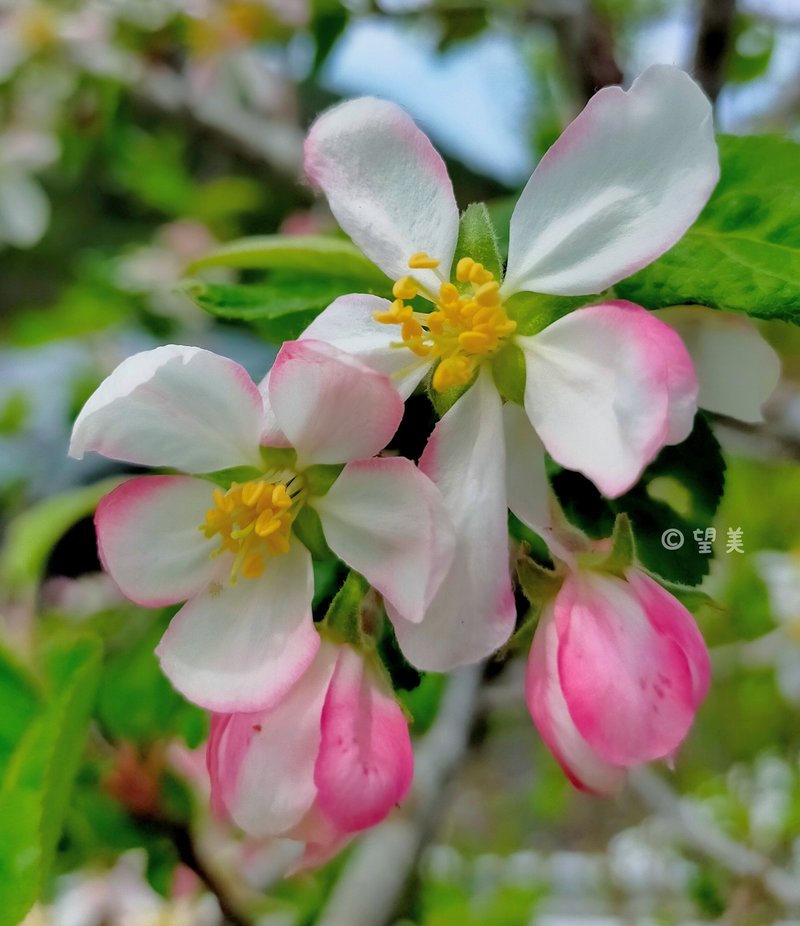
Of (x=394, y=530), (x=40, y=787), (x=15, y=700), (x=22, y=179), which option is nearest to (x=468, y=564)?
(x=394, y=530)

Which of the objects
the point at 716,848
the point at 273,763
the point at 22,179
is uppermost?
the point at 273,763

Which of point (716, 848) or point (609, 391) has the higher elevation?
point (609, 391)

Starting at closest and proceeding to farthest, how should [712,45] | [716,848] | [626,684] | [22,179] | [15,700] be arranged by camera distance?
[626,684]
[15,700]
[712,45]
[716,848]
[22,179]

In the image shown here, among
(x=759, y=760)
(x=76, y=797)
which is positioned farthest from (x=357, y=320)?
(x=759, y=760)

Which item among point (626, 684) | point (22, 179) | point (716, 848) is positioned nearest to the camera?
point (626, 684)

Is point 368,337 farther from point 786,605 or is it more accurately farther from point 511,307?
point 786,605

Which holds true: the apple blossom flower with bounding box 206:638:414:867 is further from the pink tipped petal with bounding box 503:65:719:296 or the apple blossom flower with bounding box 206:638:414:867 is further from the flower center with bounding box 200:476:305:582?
the pink tipped petal with bounding box 503:65:719:296

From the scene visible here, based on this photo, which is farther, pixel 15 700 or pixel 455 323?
pixel 15 700

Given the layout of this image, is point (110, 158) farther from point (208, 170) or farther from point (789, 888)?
point (789, 888)
